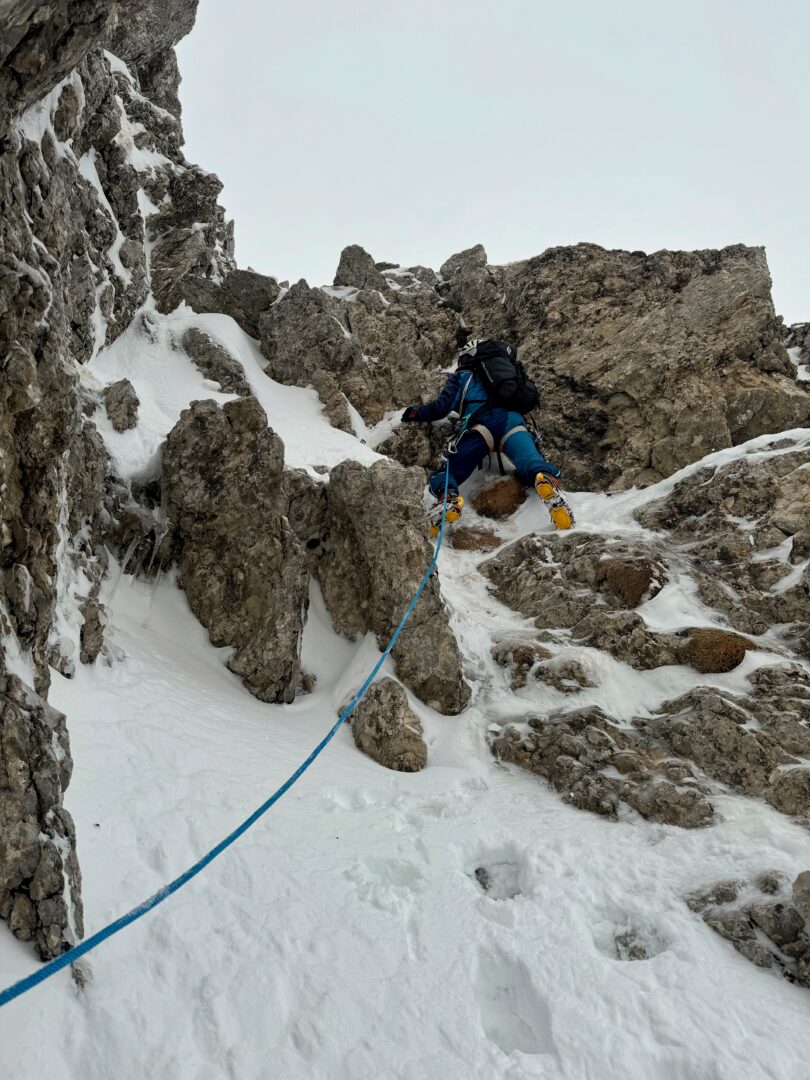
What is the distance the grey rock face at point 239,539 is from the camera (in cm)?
815

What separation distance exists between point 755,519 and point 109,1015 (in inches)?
391

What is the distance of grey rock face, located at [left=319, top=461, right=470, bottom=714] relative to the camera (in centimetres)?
831

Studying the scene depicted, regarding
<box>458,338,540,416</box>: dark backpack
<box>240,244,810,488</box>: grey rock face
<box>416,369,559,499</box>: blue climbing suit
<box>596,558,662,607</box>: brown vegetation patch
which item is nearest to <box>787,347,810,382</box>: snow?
<box>240,244,810,488</box>: grey rock face

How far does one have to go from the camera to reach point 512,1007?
3.95 m

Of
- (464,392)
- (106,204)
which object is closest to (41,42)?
(464,392)

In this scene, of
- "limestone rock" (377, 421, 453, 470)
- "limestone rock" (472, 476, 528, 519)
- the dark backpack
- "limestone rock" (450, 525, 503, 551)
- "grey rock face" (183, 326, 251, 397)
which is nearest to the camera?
"limestone rock" (450, 525, 503, 551)

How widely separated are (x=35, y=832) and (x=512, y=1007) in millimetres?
3099

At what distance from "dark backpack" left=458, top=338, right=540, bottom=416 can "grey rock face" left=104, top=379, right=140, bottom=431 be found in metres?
7.22

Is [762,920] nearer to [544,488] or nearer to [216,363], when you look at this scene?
[544,488]

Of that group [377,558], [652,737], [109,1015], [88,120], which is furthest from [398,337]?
[109,1015]

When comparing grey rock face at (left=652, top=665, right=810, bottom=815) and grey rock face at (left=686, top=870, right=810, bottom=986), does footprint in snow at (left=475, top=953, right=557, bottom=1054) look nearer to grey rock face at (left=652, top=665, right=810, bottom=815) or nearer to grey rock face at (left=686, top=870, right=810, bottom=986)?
grey rock face at (left=686, top=870, right=810, bottom=986)

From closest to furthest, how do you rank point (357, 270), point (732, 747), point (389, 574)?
point (732, 747) → point (389, 574) → point (357, 270)

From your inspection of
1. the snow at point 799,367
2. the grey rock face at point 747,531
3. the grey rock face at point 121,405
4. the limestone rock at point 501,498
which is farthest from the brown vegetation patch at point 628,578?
the snow at point 799,367

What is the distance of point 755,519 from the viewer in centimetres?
967
